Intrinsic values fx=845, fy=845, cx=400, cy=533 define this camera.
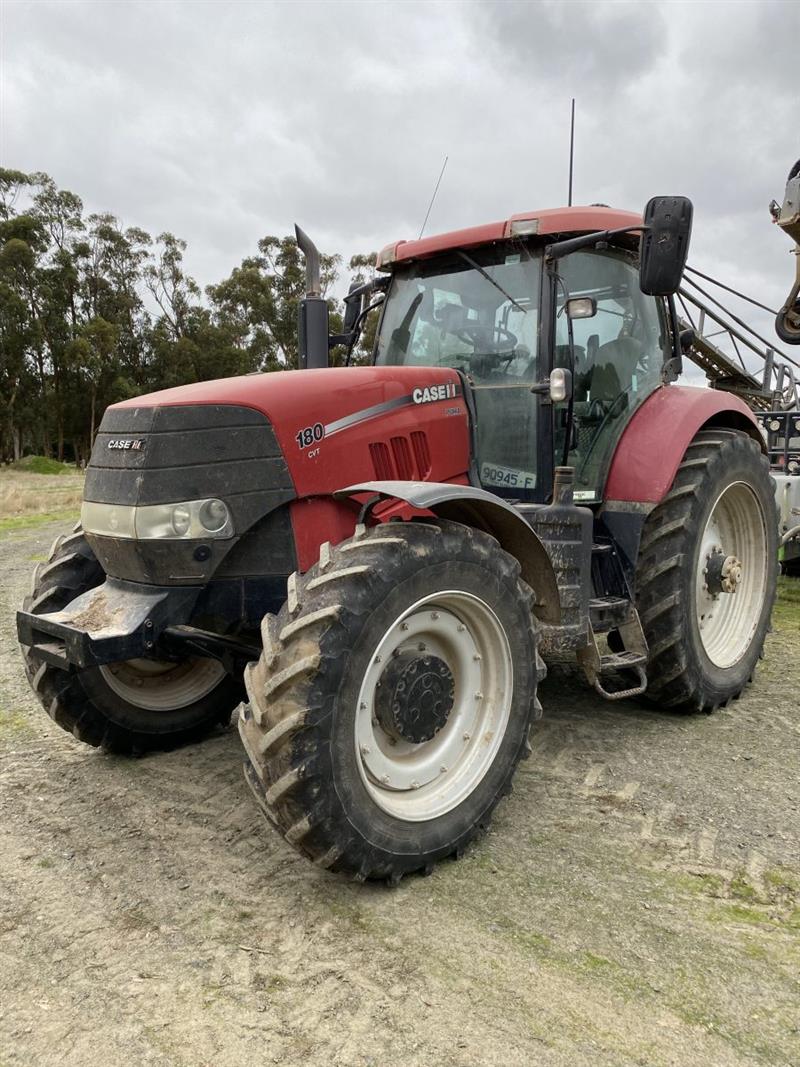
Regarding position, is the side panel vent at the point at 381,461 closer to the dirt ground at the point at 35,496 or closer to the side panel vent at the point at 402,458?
the side panel vent at the point at 402,458

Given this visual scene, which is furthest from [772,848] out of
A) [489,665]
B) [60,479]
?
[60,479]

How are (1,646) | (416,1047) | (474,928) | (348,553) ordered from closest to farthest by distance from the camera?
(416,1047), (474,928), (348,553), (1,646)

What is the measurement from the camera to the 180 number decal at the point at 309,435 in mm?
3109

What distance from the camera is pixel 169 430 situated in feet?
9.66

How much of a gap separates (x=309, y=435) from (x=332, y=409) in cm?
16

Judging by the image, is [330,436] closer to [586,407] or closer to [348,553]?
[348,553]

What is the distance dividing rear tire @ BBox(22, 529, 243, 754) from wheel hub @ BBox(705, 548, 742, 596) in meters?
2.50

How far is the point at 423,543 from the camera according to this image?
2.75m

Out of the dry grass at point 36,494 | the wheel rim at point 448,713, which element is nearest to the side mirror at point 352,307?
the wheel rim at point 448,713

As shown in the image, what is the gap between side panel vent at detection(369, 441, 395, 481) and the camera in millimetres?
3381

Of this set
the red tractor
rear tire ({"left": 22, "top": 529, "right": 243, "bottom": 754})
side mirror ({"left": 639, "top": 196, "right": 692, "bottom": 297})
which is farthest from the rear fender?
rear tire ({"left": 22, "top": 529, "right": 243, "bottom": 754})

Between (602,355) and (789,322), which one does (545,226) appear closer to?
(602,355)

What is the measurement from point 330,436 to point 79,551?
3.96 feet

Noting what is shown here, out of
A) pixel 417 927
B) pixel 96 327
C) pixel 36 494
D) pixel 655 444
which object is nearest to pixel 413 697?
pixel 417 927
